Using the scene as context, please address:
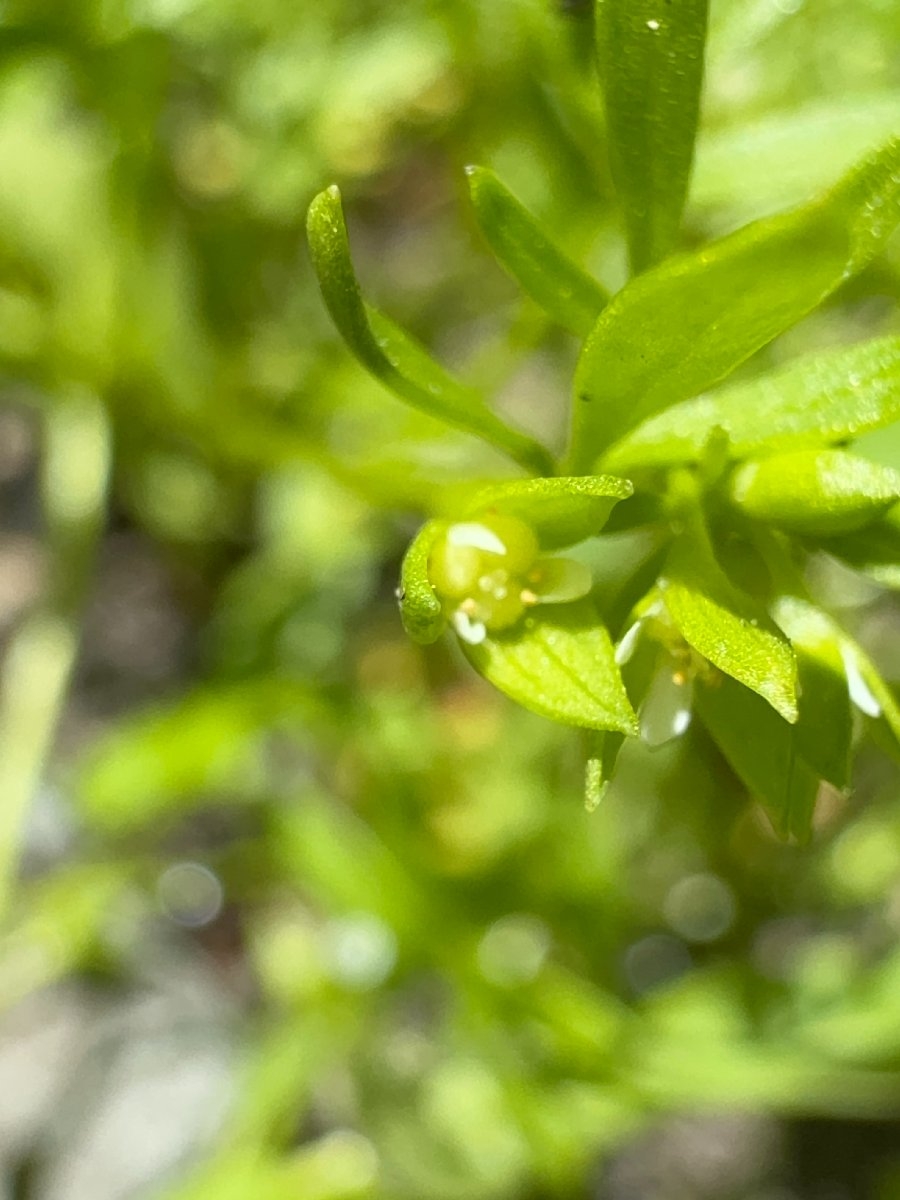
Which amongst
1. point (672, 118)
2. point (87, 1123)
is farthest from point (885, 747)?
point (87, 1123)

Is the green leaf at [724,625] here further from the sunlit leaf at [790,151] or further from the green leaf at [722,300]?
the sunlit leaf at [790,151]

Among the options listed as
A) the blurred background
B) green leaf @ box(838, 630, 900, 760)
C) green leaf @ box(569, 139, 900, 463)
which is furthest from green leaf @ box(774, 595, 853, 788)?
the blurred background

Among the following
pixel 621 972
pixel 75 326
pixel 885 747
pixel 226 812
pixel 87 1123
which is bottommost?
pixel 87 1123

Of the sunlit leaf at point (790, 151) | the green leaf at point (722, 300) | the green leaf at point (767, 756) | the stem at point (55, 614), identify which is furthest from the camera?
the stem at point (55, 614)

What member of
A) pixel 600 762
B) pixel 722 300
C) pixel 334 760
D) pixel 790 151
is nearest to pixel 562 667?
pixel 600 762

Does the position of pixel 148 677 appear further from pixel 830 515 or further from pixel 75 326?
pixel 830 515

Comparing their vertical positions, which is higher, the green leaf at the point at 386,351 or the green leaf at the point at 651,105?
the green leaf at the point at 651,105

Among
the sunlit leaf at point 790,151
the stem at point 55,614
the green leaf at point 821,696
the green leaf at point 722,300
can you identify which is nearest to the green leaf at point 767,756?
the green leaf at point 821,696
